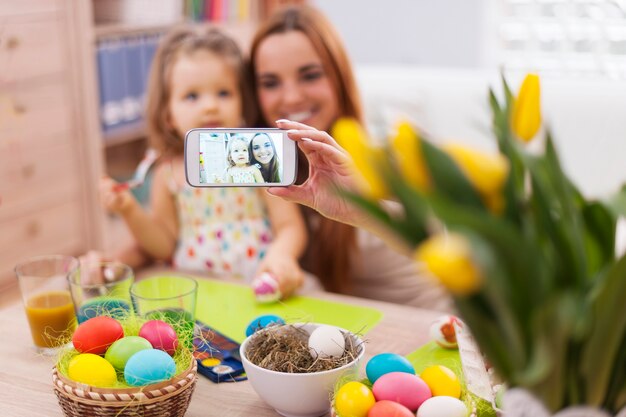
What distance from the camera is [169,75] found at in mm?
1960

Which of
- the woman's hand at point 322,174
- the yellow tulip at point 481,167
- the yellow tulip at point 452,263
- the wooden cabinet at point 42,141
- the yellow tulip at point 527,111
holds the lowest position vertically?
the wooden cabinet at point 42,141

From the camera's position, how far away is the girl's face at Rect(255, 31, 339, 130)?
6.53 ft

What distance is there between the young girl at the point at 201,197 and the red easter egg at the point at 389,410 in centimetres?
92

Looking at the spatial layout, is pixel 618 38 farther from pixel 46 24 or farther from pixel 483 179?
pixel 483 179

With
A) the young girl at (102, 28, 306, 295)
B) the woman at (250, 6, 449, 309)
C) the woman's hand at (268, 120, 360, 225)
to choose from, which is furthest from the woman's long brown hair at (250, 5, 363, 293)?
the woman's hand at (268, 120, 360, 225)

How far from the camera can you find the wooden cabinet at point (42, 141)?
2.84 m

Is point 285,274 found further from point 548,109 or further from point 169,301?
point 548,109

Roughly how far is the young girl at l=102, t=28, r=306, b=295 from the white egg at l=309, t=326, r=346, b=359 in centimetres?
77

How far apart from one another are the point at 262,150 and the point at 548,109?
1695 millimetres

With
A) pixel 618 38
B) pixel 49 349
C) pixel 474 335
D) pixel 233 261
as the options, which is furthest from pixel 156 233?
pixel 618 38

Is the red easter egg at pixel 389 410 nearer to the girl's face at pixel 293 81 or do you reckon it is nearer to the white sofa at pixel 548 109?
the girl's face at pixel 293 81

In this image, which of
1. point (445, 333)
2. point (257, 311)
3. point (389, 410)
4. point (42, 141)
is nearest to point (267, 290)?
point (257, 311)

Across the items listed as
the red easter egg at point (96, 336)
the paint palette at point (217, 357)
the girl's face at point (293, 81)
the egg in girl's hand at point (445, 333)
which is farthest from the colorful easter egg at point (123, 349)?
the girl's face at point (293, 81)

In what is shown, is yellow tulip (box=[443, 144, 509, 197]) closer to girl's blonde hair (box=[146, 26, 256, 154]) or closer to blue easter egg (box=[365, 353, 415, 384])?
blue easter egg (box=[365, 353, 415, 384])
